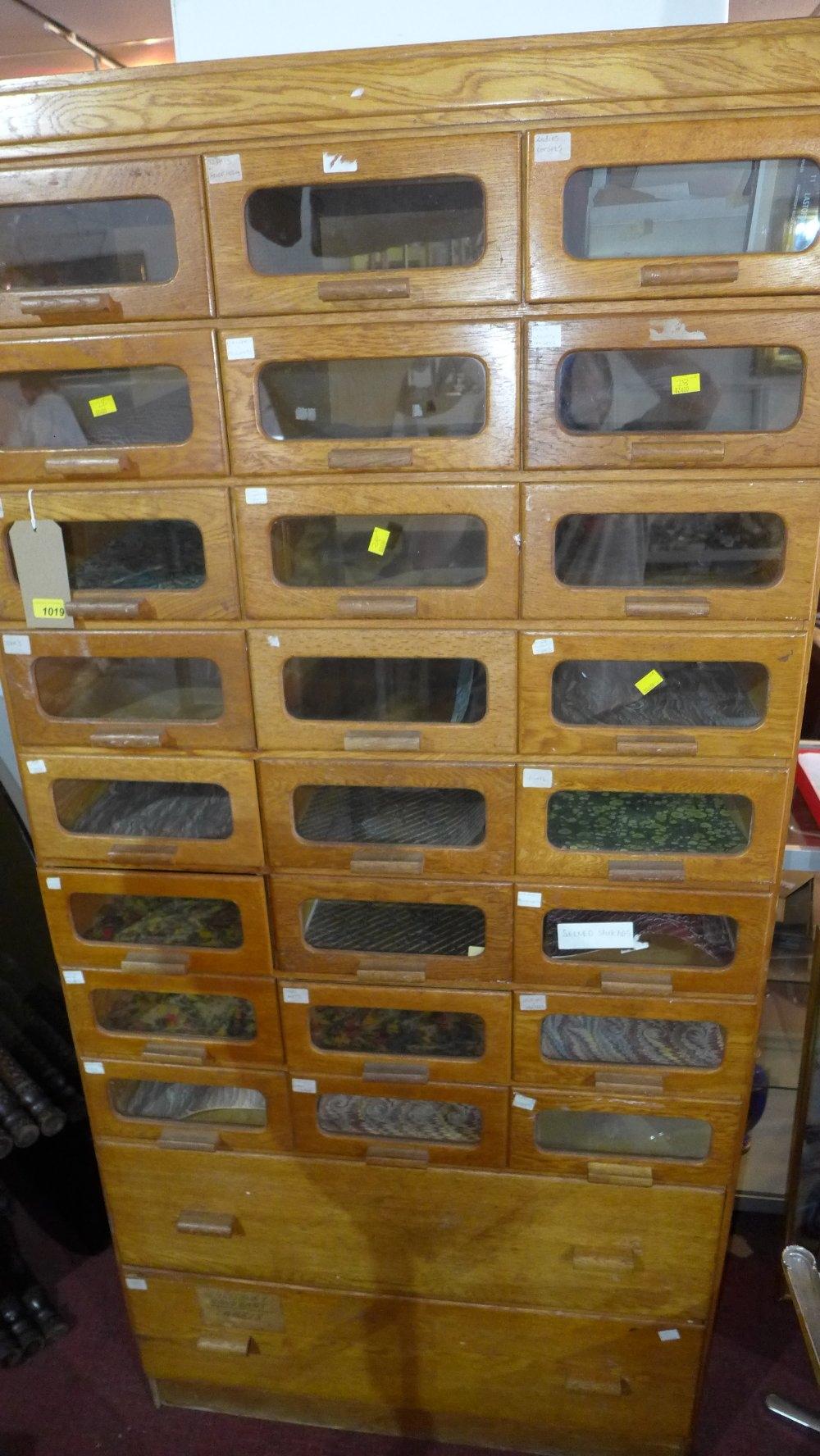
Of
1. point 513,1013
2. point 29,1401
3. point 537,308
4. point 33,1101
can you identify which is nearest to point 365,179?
point 537,308

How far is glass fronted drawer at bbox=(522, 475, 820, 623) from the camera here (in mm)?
1261

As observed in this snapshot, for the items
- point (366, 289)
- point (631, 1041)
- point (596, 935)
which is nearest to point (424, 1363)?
point (631, 1041)

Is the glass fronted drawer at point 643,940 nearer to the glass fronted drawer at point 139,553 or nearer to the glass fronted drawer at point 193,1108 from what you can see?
the glass fronted drawer at point 193,1108

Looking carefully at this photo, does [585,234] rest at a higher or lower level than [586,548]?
higher

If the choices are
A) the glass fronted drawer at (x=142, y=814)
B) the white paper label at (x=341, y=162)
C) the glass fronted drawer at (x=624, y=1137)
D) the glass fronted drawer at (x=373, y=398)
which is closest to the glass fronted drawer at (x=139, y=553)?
the glass fronted drawer at (x=373, y=398)

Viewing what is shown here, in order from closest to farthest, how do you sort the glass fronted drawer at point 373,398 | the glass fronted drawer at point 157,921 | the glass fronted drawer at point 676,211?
1. the glass fronted drawer at point 676,211
2. the glass fronted drawer at point 373,398
3. the glass fronted drawer at point 157,921

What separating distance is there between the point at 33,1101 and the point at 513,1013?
99cm

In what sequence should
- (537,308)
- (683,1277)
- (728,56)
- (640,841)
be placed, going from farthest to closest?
1. (683,1277)
2. (640,841)
3. (537,308)
4. (728,56)

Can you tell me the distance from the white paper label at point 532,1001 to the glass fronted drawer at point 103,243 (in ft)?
3.72

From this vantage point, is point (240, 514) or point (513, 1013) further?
point (513, 1013)

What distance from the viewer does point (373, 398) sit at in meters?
1.36

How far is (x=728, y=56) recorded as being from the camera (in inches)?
44.0

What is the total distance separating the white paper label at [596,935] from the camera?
5.04 ft

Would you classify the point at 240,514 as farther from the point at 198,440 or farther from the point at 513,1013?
the point at 513,1013
